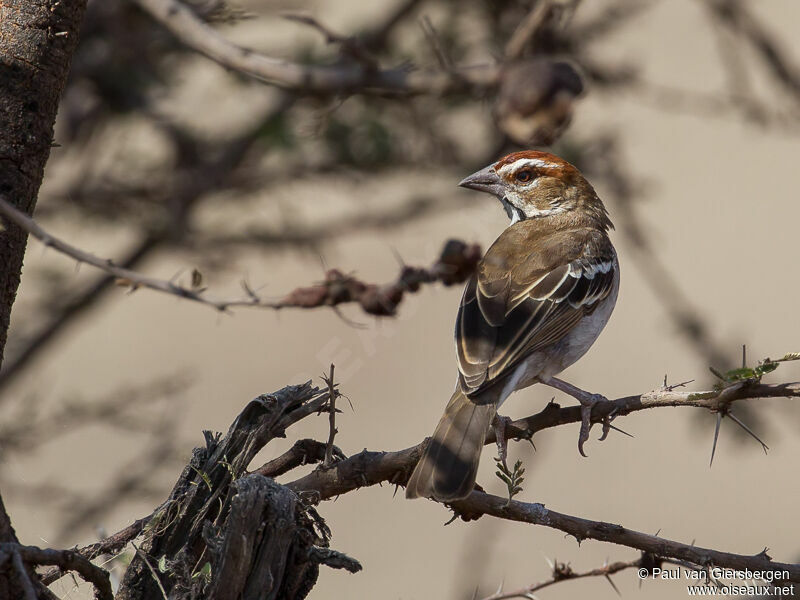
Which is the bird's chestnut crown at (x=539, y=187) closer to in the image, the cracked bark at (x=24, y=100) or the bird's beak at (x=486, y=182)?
the bird's beak at (x=486, y=182)

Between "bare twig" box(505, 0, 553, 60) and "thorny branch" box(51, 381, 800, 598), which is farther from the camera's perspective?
"thorny branch" box(51, 381, 800, 598)

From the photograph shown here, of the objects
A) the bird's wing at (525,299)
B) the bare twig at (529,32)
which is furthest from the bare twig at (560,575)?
the bird's wing at (525,299)

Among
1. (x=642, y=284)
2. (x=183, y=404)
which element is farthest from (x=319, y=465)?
(x=642, y=284)

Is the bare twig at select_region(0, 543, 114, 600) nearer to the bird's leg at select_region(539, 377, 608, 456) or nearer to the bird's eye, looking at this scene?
the bird's leg at select_region(539, 377, 608, 456)

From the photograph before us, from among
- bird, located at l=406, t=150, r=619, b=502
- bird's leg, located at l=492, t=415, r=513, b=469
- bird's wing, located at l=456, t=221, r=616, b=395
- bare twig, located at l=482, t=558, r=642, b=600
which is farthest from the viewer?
bird's wing, located at l=456, t=221, r=616, b=395

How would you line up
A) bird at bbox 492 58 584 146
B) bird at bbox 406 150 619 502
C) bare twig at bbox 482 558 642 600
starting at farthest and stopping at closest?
1. bird at bbox 406 150 619 502
2. bare twig at bbox 482 558 642 600
3. bird at bbox 492 58 584 146

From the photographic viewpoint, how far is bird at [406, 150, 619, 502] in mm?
3953

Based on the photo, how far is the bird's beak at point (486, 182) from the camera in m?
5.91

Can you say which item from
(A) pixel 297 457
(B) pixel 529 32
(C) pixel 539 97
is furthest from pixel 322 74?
(A) pixel 297 457

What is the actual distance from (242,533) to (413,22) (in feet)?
18.1

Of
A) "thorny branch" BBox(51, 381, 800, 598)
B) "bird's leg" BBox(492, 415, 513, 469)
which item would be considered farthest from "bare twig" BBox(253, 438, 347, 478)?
"bird's leg" BBox(492, 415, 513, 469)

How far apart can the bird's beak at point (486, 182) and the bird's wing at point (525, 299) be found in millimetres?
420

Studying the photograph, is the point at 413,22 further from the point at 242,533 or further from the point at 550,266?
the point at 242,533

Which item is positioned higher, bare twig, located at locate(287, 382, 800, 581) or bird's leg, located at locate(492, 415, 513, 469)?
bird's leg, located at locate(492, 415, 513, 469)
